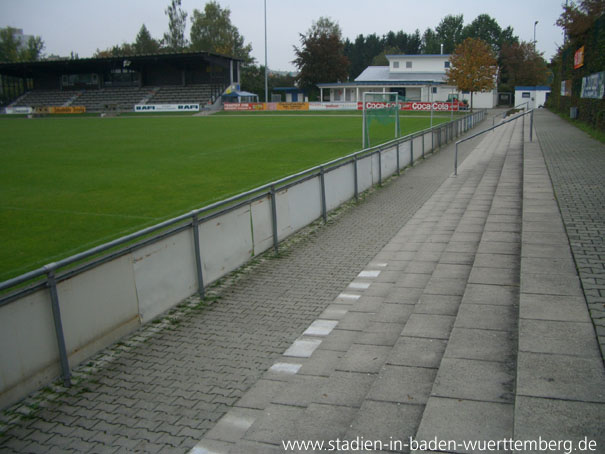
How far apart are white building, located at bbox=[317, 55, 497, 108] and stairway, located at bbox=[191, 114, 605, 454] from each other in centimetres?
6616

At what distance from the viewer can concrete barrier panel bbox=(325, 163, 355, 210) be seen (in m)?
12.6

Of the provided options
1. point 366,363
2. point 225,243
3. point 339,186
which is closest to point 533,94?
point 339,186

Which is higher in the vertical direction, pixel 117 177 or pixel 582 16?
pixel 582 16

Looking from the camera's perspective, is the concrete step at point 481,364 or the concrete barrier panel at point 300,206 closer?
the concrete step at point 481,364

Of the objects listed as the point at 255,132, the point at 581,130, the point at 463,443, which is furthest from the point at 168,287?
the point at 255,132

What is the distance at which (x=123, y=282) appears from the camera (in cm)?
629

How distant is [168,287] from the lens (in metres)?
7.16

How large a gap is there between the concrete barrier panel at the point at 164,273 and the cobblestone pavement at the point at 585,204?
4.72 meters

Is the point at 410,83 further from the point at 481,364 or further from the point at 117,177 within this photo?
the point at 481,364

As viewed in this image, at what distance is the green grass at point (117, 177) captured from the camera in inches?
437

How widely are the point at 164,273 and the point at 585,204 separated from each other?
7.52 m

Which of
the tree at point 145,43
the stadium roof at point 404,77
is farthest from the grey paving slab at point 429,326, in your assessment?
the tree at point 145,43

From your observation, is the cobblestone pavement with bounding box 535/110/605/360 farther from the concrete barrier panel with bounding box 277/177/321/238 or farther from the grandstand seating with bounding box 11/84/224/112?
the grandstand seating with bounding box 11/84/224/112

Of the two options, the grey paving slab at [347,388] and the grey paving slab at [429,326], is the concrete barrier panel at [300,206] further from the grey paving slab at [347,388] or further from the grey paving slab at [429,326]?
the grey paving slab at [347,388]
